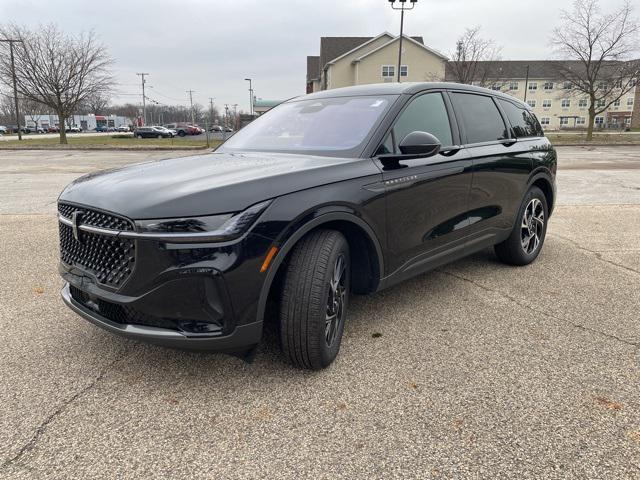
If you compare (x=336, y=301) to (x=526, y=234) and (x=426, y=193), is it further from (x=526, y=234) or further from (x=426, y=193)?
(x=526, y=234)

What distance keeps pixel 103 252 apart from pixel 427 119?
243 centimetres

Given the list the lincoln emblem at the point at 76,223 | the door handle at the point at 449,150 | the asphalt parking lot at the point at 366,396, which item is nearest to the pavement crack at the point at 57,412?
the asphalt parking lot at the point at 366,396

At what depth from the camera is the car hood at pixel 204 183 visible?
2.30 m

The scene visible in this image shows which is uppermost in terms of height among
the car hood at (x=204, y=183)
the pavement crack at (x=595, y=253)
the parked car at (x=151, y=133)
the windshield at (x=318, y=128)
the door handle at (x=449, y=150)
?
the parked car at (x=151, y=133)

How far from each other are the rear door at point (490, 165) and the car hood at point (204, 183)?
135 centimetres

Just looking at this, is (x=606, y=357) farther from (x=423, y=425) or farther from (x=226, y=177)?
(x=226, y=177)

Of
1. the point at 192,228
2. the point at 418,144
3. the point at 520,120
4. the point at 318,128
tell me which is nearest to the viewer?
the point at 192,228

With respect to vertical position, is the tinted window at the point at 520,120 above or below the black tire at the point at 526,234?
above

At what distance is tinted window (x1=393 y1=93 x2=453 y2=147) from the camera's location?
335 cm

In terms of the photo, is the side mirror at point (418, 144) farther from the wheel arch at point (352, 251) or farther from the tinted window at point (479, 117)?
the tinted window at point (479, 117)

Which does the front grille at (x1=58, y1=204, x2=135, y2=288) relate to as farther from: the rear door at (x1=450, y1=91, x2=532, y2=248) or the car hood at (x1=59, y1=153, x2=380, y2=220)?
the rear door at (x1=450, y1=91, x2=532, y2=248)

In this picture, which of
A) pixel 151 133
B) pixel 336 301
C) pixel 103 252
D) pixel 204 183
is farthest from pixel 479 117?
pixel 151 133

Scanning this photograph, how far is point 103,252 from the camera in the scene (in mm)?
2473

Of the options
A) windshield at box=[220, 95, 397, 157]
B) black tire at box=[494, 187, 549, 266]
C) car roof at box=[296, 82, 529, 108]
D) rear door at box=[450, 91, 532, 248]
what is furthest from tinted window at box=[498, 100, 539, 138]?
windshield at box=[220, 95, 397, 157]
